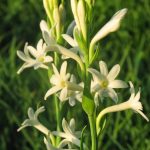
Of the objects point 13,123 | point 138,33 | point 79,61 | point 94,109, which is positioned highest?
point 79,61

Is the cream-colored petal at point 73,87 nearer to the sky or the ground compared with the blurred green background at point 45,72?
nearer to the sky

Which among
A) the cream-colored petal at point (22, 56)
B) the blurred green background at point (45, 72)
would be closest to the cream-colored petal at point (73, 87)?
the cream-colored petal at point (22, 56)

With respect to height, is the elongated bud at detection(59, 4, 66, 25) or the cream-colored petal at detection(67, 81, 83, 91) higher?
the elongated bud at detection(59, 4, 66, 25)

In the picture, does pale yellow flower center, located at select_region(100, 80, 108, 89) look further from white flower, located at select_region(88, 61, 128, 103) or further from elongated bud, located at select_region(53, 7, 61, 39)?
elongated bud, located at select_region(53, 7, 61, 39)

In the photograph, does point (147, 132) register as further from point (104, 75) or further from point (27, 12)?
point (27, 12)

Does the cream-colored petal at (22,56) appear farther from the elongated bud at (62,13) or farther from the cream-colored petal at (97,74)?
the cream-colored petal at (97,74)

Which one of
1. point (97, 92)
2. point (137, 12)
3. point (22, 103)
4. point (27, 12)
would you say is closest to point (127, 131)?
point (22, 103)

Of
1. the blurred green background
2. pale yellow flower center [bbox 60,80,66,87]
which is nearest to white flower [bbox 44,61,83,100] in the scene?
pale yellow flower center [bbox 60,80,66,87]

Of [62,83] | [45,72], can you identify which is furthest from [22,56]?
[45,72]

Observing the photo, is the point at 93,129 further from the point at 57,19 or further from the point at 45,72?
the point at 45,72
